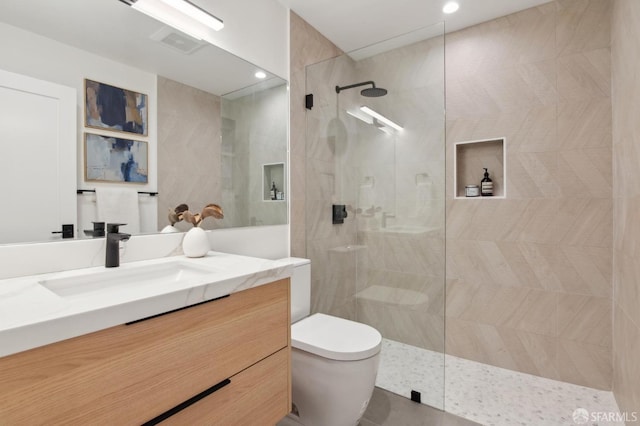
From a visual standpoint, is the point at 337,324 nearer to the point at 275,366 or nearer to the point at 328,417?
the point at 328,417

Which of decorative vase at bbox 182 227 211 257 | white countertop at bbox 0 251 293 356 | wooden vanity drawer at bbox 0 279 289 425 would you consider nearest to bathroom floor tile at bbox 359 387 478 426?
wooden vanity drawer at bbox 0 279 289 425

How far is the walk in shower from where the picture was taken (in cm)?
189

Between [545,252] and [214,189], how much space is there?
7.06 feet

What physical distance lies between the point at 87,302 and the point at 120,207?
0.68m

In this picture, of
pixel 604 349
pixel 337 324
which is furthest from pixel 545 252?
pixel 337 324

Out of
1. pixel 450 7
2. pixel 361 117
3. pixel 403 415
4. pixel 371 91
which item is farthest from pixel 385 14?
pixel 403 415

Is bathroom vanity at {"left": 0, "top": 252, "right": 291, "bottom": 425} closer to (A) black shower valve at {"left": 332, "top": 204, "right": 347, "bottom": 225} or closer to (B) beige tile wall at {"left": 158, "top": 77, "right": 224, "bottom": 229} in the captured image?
(B) beige tile wall at {"left": 158, "top": 77, "right": 224, "bottom": 229}

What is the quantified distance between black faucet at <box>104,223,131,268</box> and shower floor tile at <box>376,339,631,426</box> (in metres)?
1.60

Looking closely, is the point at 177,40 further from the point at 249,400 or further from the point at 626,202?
the point at 626,202

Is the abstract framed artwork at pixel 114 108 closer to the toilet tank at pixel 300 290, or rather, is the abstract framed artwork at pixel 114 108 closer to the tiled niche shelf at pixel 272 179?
the tiled niche shelf at pixel 272 179

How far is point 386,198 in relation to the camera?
2096 millimetres

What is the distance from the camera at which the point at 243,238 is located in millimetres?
1830

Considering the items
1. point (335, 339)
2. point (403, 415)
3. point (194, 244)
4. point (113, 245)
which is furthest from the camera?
point (403, 415)

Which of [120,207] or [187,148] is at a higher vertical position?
[187,148]
